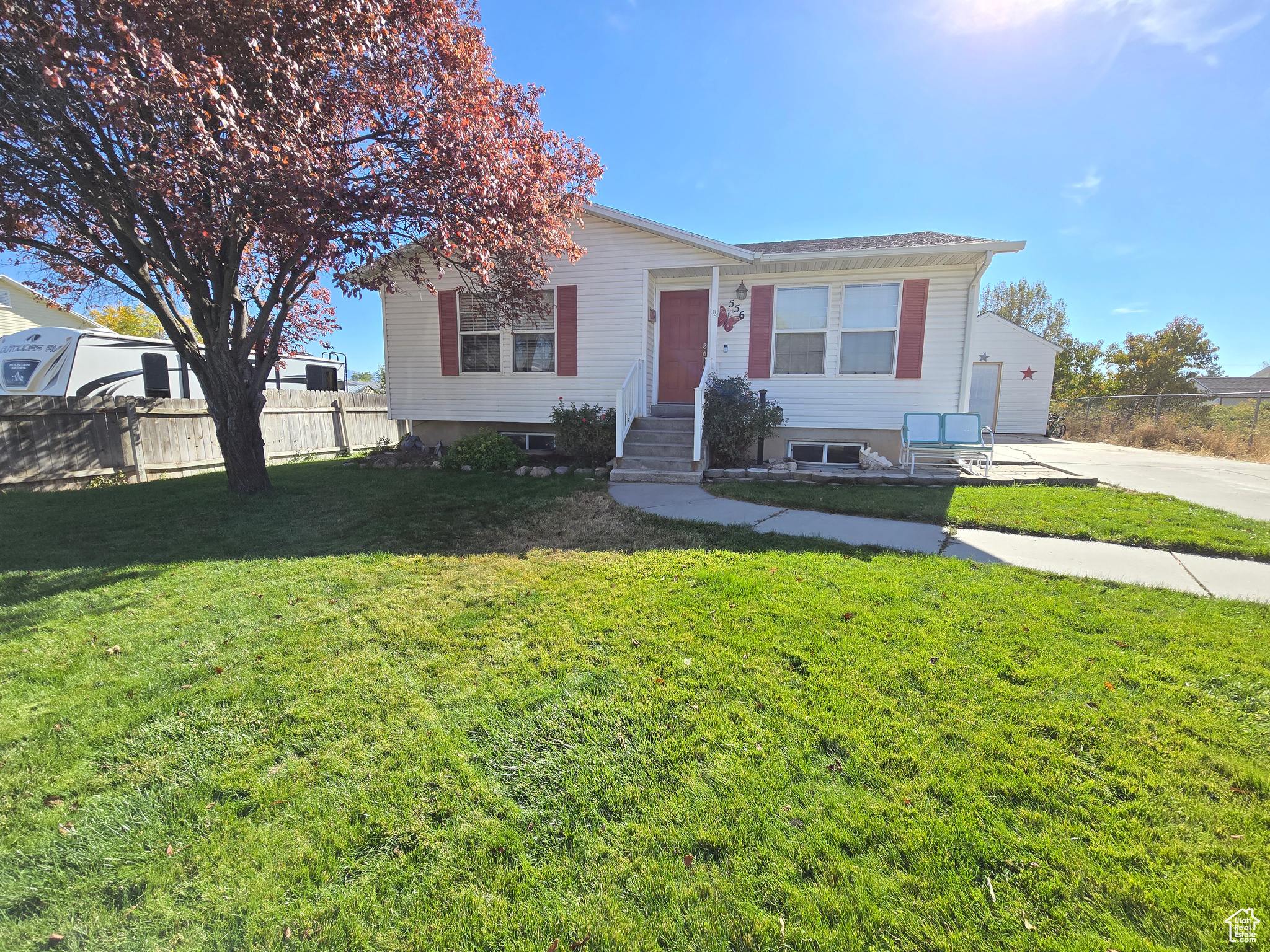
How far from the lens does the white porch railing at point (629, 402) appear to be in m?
7.54

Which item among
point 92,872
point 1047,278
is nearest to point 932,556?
point 92,872

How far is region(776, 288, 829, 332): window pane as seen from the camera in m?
8.66

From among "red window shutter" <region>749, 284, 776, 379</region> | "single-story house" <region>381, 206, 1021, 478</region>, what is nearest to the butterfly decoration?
"single-story house" <region>381, 206, 1021, 478</region>

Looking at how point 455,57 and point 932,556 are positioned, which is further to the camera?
point 455,57

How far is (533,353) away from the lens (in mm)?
9367

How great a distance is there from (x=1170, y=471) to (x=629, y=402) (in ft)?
29.5

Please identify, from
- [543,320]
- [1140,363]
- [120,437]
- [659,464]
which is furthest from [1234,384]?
[120,437]

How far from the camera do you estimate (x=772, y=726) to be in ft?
7.10

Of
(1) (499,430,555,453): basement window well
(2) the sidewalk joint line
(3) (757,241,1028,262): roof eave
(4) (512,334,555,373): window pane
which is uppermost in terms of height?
(3) (757,241,1028,262): roof eave

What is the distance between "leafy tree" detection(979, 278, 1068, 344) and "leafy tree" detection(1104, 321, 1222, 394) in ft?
29.1

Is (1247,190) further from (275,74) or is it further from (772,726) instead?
(275,74)

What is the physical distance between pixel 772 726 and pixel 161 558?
17.1 ft

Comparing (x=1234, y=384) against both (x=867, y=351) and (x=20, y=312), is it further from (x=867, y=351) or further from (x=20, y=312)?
(x=20, y=312)

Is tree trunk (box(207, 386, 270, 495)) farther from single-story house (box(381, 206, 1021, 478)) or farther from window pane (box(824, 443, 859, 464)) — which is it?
window pane (box(824, 443, 859, 464))
